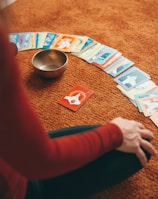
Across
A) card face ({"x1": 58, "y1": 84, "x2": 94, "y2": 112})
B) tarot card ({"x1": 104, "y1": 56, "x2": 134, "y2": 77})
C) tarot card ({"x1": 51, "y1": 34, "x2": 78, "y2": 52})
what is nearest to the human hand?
card face ({"x1": 58, "y1": 84, "x2": 94, "y2": 112})

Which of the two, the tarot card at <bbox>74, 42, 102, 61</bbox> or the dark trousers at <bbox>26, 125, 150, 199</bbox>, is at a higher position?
the tarot card at <bbox>74, 42, 102, 61</bbox>

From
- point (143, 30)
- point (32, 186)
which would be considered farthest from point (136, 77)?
point (32, 186)

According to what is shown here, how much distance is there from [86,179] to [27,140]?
0.34m

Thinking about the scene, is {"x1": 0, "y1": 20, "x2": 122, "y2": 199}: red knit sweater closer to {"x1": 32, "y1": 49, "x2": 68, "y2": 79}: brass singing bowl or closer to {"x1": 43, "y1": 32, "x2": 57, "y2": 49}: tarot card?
{"x1": 32, "y1": 49, "x2": 68, "y2": 79}: brass singing bowl

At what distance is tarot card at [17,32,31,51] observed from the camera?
1.76 meters

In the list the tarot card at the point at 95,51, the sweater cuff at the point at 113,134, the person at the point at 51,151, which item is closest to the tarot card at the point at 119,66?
the tarot card at the point at 95,51

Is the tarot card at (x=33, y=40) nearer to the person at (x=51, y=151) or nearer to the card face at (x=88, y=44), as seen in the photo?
the card face at (x=88, y=44)

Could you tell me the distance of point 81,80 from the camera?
1555mm

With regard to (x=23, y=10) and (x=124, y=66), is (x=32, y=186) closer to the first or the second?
(x=124, y=66)

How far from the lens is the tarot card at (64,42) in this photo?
1.73m

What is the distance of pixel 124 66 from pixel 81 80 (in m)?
0.24

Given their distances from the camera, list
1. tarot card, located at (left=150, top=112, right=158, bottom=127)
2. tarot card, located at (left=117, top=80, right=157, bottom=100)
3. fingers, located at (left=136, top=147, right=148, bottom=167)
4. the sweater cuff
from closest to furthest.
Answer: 1. the sweater cuff
2. fingers, located at (left=136, top=147, right=148, bottom=167)
3. tarot card, located at (left=150, top=112, right=158, bottom=127)
4. tarot card, located at (left=117, top=80, right=157, bottom=100)

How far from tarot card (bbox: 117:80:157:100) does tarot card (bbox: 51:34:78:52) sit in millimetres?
415

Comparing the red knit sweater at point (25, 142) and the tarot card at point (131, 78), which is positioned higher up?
the red knit sweater at point (25, 142)
